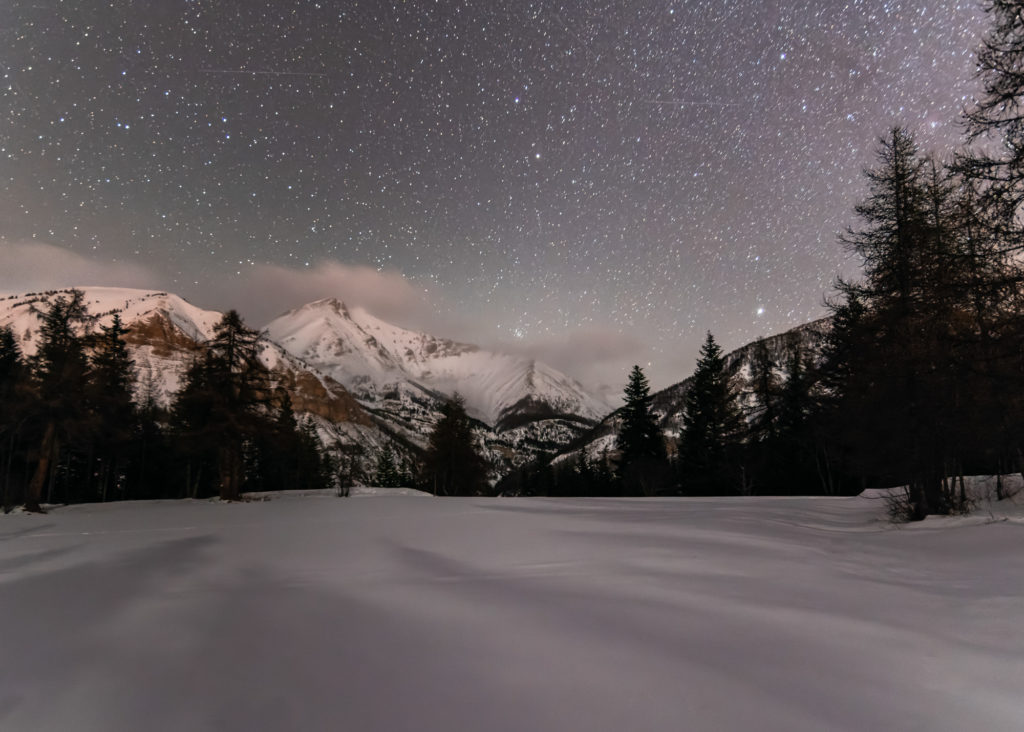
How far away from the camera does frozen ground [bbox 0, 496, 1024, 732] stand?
225 centimetres

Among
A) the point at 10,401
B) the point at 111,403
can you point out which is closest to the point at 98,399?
the point at 111,403

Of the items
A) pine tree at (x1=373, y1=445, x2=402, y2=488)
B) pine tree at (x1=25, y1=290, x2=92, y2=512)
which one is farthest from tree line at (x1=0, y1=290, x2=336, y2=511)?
pine tree at (x1=373, y1=445, x2=402, y2=488)

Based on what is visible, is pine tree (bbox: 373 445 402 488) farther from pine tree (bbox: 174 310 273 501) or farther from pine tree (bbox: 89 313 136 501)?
pine tree (bbox: 174 310 273 501)

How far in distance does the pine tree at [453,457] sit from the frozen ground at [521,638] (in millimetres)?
40707

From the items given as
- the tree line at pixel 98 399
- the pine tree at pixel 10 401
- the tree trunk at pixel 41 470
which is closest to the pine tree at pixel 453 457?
the tree line at pixel 98 399

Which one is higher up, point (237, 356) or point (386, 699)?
point (237, 356)

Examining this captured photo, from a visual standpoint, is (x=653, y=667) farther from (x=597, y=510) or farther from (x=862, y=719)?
(x=597, y=510)

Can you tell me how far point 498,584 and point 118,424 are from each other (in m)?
35.6

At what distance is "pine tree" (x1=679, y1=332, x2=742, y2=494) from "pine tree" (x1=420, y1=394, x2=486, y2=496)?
68.5 ft

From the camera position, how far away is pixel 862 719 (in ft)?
7.15

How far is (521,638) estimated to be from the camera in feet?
10.1

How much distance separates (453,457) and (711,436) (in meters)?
24.3

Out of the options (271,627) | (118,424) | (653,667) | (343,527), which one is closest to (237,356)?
(118,424)

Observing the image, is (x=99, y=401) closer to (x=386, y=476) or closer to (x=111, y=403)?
(x=111, y=403)
